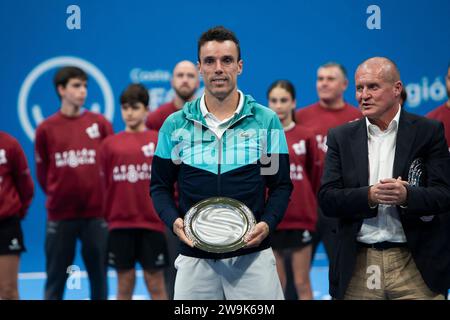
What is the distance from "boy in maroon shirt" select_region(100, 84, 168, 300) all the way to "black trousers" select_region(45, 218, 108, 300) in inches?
13.5

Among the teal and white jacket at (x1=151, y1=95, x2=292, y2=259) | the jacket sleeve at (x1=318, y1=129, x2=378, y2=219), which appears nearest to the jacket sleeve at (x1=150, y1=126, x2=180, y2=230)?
the teal and white jacket at (x1=151, y1=95, x2=292, y2=259)

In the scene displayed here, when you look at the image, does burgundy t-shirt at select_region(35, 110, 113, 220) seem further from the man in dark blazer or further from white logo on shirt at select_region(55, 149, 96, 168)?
the man in dark blazer

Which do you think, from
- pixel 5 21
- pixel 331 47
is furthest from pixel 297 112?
pixel 5 21

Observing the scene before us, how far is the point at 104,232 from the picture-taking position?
270 inches

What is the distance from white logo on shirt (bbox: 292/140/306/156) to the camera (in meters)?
6.58

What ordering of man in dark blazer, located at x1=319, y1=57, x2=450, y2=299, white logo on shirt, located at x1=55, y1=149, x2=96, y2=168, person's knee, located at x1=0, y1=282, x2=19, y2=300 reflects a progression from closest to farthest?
man in dark blazer, located at x1=319, y1=57, x2=450, y2=299 → person's knee, located at x1=0, y1=282, x2=19, y2=300 → white logo on shirt, located at x1=55, y1=149, x2=96, y2=168

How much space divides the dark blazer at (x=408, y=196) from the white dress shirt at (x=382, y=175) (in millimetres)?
36

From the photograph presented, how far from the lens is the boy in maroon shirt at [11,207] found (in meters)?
6.12

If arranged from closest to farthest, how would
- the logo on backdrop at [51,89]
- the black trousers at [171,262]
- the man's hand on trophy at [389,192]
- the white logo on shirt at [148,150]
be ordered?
the man's hand on trophy at [389,192], the black trousers at [171,262], the white logo on shirt at [148,150], the logo on backdrop at [51,89]

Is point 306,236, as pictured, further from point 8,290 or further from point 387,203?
point 387,203

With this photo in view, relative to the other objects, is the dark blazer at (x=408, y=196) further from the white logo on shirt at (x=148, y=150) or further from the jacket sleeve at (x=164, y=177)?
the white logo on shirt at (x=148, y=150)

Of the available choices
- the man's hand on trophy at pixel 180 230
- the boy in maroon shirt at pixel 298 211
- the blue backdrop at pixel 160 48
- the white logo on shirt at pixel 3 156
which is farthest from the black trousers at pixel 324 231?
the man's hand on trophy at pixel 180 230
